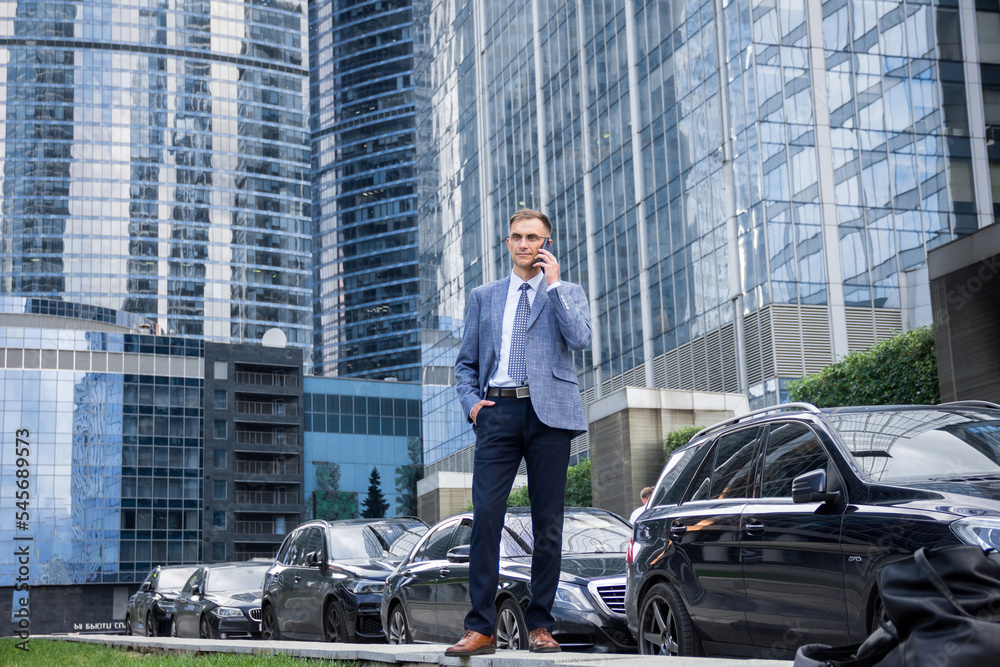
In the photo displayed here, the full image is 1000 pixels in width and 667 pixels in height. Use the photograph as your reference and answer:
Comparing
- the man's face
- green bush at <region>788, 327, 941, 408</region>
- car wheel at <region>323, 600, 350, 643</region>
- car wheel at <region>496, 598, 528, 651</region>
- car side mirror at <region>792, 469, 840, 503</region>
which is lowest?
car wheel at <region>323, 600, 350, 643</region>

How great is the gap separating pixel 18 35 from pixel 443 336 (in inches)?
3669

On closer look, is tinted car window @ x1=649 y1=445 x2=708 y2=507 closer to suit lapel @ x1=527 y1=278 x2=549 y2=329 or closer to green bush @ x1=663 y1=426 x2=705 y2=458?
suit lapel @ x1=527 y1=278 x2=549 y2=329

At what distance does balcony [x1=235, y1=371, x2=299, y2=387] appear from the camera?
10000 centimetres

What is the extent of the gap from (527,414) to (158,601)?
Answer: 723 inches

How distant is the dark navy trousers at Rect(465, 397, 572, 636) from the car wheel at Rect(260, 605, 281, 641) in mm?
9474

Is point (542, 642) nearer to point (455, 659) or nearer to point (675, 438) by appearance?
point (455, 659)

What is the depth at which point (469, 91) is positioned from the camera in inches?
2420

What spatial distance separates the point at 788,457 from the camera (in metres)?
6.24

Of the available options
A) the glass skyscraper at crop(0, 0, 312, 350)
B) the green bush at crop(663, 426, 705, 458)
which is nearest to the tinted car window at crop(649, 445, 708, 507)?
the green bush at crop(663, 426, 705, 458)

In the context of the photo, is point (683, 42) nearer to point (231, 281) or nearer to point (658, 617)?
point (658, 617)

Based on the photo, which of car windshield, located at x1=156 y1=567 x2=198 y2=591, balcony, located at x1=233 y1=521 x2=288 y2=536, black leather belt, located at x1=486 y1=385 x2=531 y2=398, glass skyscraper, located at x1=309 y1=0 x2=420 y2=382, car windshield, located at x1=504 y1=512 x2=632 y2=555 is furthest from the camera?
glass skyscraper, located at x1=309 y1=0 x2=420 y2=382

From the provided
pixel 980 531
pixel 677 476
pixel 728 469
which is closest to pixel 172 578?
pixel 677 476

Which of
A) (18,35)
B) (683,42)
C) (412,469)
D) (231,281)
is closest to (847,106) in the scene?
(683,42)

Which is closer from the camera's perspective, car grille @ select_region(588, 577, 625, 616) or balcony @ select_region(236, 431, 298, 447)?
car grille @ select_region(588, 577, 625, 616)
